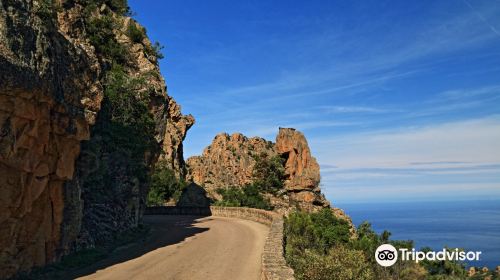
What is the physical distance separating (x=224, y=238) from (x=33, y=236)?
13966mm

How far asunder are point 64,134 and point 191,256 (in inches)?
372

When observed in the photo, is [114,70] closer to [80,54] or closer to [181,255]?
[80,54]

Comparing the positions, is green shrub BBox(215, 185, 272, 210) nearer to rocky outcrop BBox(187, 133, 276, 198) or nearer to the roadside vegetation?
rocky outcrop BBox(187, 133, 276, 198)

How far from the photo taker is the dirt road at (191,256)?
Answer: 18.2m

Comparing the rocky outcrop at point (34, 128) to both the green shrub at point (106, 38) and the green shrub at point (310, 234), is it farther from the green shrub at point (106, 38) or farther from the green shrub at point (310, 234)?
the green shrub at point (310, 234)

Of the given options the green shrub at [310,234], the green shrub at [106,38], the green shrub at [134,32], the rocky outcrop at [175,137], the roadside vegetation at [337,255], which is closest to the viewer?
the roadside vegetation at [337,255]

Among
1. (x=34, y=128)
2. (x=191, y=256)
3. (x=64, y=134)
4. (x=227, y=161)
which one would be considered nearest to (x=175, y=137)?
(x=227, y=161)

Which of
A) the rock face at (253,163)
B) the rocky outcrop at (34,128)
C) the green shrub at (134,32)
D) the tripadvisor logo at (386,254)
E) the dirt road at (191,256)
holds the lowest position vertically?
the dirt road at (191,256)

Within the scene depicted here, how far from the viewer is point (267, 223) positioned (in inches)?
1423

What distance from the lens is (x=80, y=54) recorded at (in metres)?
22.1

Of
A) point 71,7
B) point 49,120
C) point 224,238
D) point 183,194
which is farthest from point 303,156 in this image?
point 49,120

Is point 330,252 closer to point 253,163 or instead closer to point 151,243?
point 151,243

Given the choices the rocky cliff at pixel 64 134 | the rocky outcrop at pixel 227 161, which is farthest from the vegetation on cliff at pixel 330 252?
the rocky outcrop at pixel 227 161

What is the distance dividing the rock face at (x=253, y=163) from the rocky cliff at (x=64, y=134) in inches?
1322
